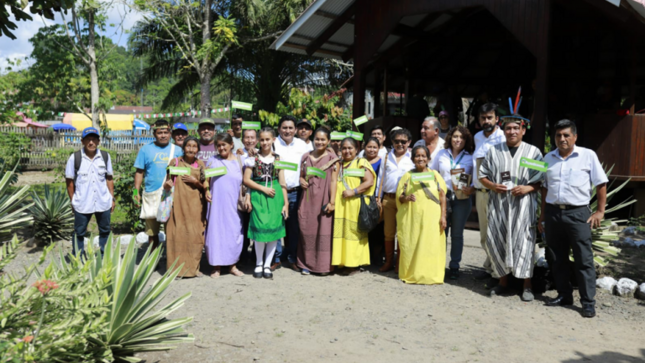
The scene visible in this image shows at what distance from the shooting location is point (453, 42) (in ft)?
40.5

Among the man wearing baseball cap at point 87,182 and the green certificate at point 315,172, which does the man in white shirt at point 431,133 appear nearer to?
the green certificate at point 315,172

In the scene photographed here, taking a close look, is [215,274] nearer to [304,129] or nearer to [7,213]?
[304,129]

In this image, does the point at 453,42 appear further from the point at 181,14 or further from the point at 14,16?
the point at 181,14

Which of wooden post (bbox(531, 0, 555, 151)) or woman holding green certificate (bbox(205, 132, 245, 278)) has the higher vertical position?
wooden post (bbox(531, 0, 555, 151))

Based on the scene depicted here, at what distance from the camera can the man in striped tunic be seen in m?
5.45

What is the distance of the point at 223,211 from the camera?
6.20 meters

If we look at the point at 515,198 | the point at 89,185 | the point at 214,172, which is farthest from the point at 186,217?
the point at 515,198

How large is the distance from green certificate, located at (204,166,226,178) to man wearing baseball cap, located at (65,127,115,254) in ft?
4.65

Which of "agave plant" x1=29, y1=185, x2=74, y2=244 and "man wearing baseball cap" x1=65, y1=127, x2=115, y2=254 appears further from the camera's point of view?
"agave plant" x1=29, y1=185, x2=74, y2=244

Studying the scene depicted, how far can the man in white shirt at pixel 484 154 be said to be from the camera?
6035 mm

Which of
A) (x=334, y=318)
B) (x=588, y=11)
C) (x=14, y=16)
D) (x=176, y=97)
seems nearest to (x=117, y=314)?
(x=334, y=318)

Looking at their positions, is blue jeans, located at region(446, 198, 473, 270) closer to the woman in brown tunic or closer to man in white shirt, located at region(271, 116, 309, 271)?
man in white shirt, located at region(271, 116, 309, 271)

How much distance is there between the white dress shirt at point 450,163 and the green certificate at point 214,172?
253 cm

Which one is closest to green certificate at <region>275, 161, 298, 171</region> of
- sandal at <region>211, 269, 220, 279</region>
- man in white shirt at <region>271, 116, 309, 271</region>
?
man in white shirt at <region>271, 116, 309, 271</region>
